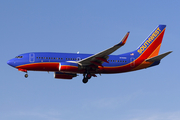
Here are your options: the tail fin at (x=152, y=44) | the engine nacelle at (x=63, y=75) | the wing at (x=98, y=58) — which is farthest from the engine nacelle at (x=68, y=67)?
the tail fin at (x=152, y=44)

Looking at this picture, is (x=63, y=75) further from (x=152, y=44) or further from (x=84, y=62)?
(x=152, y=44)

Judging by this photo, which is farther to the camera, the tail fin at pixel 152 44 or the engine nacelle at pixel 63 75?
the tail fin at pixel 152 44

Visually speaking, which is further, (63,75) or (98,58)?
(63,75)

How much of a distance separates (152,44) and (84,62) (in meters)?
13.6

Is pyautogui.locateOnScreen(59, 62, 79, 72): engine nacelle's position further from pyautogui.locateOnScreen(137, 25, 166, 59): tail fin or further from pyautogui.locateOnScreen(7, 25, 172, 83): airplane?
pyautogui.locateOnScreen(137, 25, 166, 59): tail fin

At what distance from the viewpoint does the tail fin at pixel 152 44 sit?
5668cm

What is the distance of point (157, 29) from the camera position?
59438 millimetres

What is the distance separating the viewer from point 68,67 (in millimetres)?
50156

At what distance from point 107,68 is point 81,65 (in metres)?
4.43

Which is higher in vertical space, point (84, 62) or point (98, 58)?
point (98, 58)

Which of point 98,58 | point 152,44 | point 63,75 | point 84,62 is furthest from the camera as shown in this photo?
point 152,44

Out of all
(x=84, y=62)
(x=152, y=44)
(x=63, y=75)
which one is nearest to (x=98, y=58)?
(x=84, y=62)

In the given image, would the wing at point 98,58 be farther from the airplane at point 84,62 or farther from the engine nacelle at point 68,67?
the engine nacelle at point 68,67

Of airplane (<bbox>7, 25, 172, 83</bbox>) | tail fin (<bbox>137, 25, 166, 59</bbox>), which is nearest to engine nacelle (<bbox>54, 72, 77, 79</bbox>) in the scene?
airplane (<bbox>7, 25, 172, 83</bbox>)
